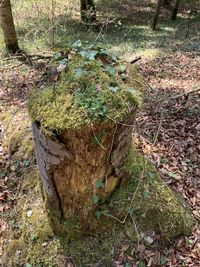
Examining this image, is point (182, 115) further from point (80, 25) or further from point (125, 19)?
point (125, 19)

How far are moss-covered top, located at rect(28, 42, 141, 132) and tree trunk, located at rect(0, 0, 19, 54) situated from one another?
20.8 feet

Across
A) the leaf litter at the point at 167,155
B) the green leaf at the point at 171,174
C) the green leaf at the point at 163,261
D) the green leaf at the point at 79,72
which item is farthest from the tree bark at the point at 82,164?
the green leaf at the point at 171,174

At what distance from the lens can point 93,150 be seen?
2652 mm

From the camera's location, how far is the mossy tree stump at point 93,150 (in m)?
2.52

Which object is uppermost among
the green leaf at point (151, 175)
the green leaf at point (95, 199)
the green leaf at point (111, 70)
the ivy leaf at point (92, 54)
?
the ivy leaf at point (92, 54)

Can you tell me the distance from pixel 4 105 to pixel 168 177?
11.9ft

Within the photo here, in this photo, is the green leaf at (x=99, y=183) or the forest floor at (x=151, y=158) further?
the forest floor at (x=151, y=158)

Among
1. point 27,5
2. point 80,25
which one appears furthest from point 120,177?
point 27,5

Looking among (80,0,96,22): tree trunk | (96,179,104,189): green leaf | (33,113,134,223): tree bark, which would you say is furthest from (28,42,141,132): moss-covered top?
(80,0,96,22): tree trunk

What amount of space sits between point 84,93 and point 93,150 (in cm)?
50

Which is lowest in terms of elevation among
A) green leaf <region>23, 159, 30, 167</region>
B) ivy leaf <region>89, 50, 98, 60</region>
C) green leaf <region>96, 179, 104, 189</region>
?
green leaf <region>23, 159, 30, 167</region>

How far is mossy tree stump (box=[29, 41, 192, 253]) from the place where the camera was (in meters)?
2.52

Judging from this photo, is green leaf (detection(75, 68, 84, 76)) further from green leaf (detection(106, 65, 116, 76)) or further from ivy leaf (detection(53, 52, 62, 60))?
→ ivy leaf (detection(53, 52, 62, 60))

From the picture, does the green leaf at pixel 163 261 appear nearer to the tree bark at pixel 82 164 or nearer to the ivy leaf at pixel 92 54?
the tree bark at pixel 82 164
